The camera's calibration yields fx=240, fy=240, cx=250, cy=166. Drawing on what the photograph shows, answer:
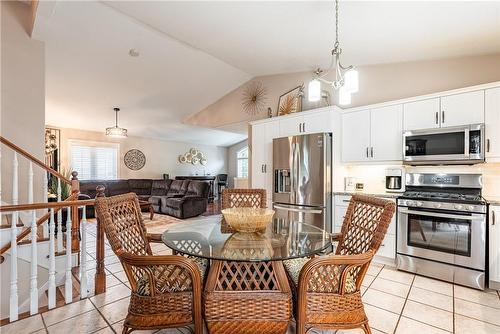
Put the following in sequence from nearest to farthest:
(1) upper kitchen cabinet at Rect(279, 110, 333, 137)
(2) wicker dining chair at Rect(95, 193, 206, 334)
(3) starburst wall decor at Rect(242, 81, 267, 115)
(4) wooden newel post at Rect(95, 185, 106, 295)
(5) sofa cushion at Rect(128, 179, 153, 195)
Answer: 1. (2) wicker dining chair at Rect(95, 193, 206, 334)
2. (4) wooden newel post at Rect(95, 185, 106, 295)
3. (1) upper kitchen cabinet at Rect(279, 110, 333, 137)
4. (3) starburst wall decor at Rect(242, 81, 267, 115)
5. (5) sofa cushion at Rect(128, 179, 153, 195)

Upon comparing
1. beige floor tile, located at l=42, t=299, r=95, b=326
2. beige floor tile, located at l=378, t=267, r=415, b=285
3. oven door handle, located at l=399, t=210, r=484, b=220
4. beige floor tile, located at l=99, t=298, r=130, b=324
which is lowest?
beige floor tile, located at l=378, t=267, r=415, b=285

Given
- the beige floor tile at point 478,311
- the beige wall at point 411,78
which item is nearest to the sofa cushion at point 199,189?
the beige wall at point 411,78

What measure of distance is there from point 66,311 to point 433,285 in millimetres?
3487

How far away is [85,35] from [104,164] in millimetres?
5031

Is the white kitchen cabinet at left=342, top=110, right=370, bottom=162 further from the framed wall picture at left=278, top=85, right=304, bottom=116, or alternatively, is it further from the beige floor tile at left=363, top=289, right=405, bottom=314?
the beige floor tile at left=363, top=289, right=405, bottom=314

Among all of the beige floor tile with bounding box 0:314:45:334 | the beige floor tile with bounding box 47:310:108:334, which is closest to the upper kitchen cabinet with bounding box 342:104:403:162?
the beige floor tile with bounding box 47:310:108:334

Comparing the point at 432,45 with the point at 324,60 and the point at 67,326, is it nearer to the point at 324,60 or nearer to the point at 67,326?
the point at 324,60

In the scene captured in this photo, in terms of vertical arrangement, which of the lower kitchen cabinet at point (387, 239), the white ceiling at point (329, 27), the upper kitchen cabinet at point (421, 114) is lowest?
the lower kitchen cabinet at point (387, 239)

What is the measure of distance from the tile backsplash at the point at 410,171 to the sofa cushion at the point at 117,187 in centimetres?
628

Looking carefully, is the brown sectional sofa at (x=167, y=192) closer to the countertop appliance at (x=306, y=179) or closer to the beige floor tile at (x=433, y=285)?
the countertop appliance at (x=306, y=179)

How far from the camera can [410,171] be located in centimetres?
316

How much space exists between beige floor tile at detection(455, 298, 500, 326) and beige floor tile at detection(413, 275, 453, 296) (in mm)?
192

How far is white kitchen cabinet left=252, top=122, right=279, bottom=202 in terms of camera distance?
423 cm

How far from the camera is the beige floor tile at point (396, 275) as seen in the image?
2.63 metres
